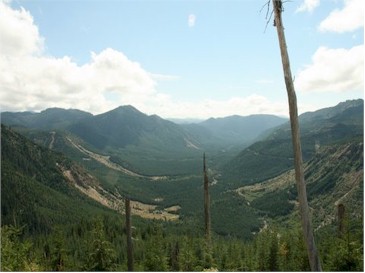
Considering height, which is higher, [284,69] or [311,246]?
[284,69]

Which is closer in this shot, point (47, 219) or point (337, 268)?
point (337, 268)

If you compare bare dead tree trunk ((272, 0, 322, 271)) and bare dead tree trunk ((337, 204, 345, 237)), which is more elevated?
bare dead tree trunk ((272, 0, 322, 271))

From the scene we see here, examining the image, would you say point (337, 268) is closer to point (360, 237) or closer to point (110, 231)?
point (360, 237)

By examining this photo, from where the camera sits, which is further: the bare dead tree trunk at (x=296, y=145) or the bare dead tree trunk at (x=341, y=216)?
the bare dead tree trunk at (x=341, y=216)

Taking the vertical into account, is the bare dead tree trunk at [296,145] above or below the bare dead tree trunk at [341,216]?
above

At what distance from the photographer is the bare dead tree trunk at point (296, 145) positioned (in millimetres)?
15055

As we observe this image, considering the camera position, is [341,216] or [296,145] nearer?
[296,145]

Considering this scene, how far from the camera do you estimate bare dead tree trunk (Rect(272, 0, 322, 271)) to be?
49.4ft

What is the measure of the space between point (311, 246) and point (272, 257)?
133ft

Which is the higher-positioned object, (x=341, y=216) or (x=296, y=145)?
(x=296, y=145)

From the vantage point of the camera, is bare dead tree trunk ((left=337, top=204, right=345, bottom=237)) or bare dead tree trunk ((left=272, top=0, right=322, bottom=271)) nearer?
bare dead tree trunk ((left=272, top=0, right=322, bottom=271))

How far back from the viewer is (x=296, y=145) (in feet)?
50.5

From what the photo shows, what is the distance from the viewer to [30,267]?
23156 millimetres

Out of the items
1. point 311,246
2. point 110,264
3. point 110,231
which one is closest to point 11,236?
point 110,264
